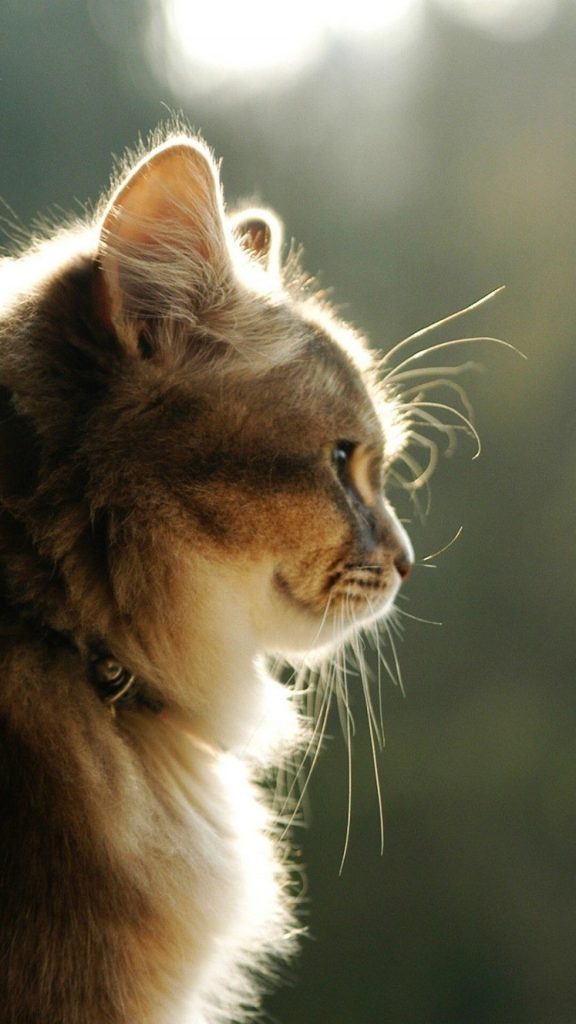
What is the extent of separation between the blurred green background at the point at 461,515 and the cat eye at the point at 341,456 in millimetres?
873

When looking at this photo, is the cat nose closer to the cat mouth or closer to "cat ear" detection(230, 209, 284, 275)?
the cat mouth

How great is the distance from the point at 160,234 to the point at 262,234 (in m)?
0.40

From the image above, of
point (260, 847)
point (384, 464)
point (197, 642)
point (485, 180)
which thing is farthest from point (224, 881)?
point (485, 180)

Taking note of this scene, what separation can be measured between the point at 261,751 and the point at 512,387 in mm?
1156

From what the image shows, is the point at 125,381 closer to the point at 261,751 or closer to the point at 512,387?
the point at 261,751

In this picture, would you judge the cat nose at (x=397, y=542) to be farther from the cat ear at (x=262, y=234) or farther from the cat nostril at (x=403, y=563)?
the cat ear at (x=262, y=234)

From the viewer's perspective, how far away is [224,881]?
1.01m

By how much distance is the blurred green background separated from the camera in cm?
195

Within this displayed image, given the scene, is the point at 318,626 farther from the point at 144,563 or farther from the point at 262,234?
the point at 262,234

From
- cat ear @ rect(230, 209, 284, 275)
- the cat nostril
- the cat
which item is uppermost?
cat ear @ rect(230, 209, 284, 275)

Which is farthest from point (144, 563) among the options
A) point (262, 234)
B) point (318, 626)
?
point (262, 234)

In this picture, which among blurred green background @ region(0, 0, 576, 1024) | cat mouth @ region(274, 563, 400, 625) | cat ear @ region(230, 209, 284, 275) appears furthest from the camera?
blurred green background @ region(0, 0, 576, 1024)

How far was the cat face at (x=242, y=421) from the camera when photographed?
2.95 feet

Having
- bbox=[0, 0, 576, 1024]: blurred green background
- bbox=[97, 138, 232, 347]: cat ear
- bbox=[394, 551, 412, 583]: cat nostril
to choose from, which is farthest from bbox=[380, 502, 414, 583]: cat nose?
bbox=[0, 0, 576, 1024]: blurred green background
